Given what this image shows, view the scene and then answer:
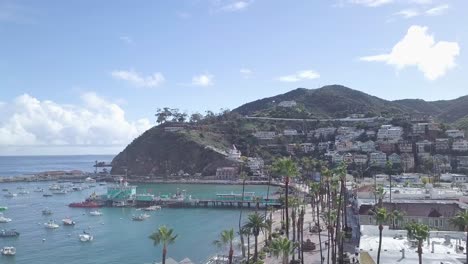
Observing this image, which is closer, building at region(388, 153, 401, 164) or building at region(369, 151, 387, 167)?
building at region(369, 151, 387, 167)

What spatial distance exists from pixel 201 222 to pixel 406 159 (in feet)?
318

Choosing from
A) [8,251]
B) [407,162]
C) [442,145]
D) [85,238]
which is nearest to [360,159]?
[407,162]

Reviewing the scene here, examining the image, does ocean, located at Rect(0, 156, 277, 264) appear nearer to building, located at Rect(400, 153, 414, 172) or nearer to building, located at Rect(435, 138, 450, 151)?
building, located at Rect(400, 153, 414, 172)

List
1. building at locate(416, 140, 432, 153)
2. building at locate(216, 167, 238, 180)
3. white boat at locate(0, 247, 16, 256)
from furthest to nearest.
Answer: building at locate(216, 167, 238, 180) < building at locate(416, 140, 432, 153) < white boat at locate(0, 247, 16, 256)

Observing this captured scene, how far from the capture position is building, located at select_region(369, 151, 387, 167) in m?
174

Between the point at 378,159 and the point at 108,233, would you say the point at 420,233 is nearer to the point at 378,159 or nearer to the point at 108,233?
the point at 108,233

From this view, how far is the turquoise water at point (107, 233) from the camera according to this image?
2957 inches

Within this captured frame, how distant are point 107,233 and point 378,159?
11594 centimetres

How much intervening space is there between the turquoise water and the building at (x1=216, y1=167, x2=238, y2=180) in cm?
4018

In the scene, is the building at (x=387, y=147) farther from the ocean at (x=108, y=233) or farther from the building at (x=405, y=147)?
the ocean at (x=108, y=233)

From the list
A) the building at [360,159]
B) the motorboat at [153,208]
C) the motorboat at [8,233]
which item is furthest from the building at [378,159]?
the motorboat at [8,233]

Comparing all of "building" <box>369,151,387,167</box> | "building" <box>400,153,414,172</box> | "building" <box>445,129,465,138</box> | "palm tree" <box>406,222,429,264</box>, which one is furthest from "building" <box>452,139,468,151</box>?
"palm tree" <box>406,222,429,264</box>

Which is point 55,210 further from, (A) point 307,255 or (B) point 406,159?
(B) point 406,159

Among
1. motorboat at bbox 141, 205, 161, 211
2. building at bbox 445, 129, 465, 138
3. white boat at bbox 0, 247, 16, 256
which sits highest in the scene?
building at bbox 445, 129, 465, 138
